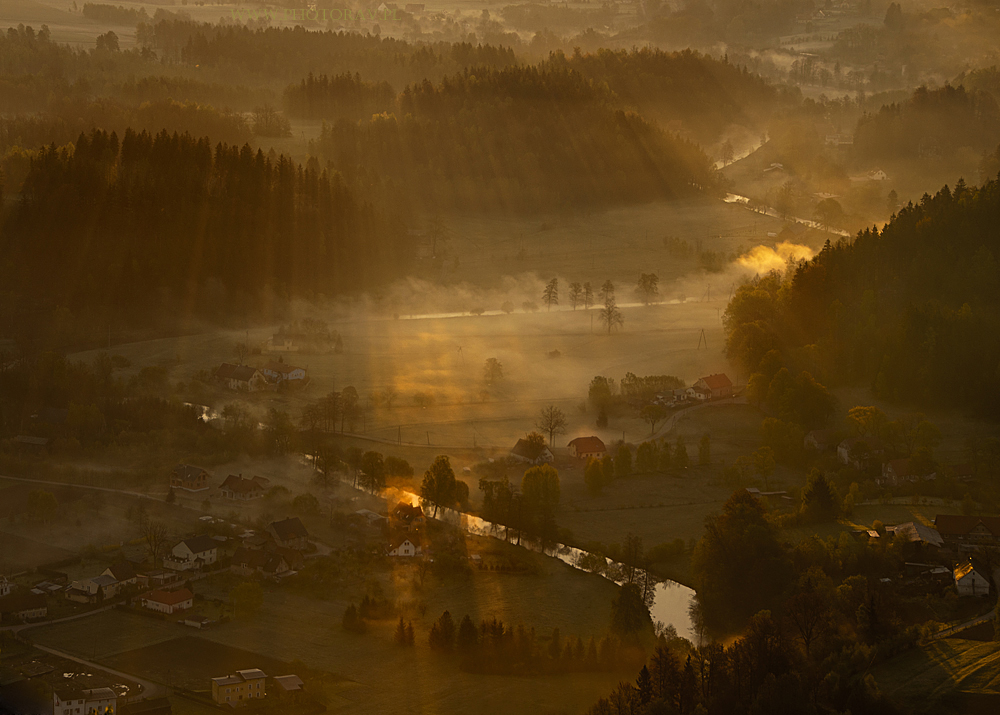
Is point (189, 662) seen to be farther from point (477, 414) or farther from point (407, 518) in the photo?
point (477, 414)

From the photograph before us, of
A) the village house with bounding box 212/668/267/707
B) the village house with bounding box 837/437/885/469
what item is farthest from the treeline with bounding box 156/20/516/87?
the village house with bounding box 212/668/267/707

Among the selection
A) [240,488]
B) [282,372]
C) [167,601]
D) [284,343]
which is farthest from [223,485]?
[284,343]

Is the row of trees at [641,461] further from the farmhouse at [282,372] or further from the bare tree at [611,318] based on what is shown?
the bare tree at [611,318]

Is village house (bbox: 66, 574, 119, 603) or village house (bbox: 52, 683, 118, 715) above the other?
village house (bbox: 66, 574, 119, 603)

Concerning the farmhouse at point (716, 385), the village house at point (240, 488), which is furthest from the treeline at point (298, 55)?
the village house at point (240, 488)

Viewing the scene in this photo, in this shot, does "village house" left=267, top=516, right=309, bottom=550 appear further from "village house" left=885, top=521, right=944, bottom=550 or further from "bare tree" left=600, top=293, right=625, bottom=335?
"bare tree" left=600, top=293, right=625, bottom=335

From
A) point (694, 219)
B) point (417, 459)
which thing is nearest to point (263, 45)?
point (694, 219)

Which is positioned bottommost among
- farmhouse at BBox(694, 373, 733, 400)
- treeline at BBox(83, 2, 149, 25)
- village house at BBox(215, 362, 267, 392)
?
farmhouse at BBox(694, 373, 733, 400)
